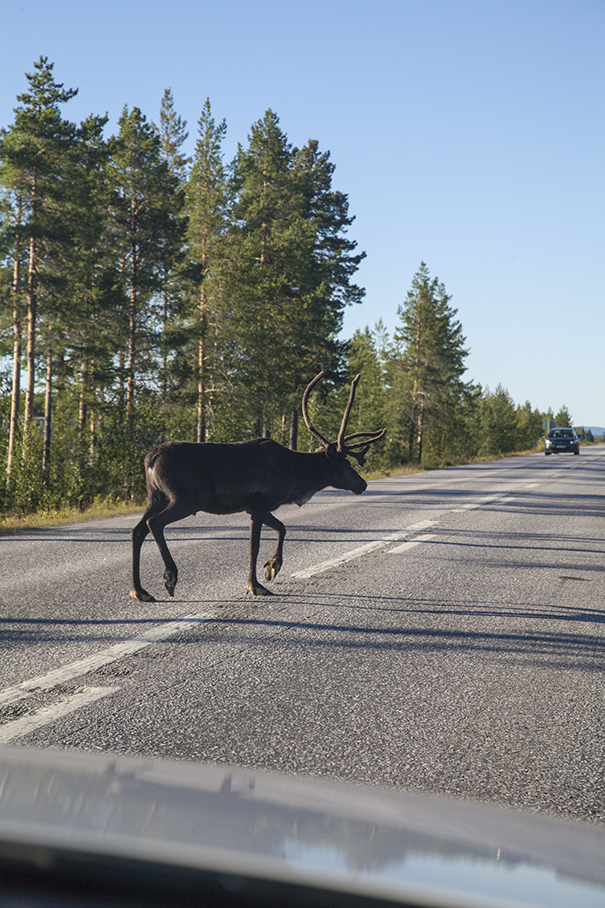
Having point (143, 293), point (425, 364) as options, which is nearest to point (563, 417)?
point (425, 364)

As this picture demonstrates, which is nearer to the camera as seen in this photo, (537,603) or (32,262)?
(537,603)

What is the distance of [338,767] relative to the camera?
2.97m

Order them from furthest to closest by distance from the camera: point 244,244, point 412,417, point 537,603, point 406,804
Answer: point 412,417, point 244,244, point 537,603, point 406,804

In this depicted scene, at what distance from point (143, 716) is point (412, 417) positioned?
5460 centimetres

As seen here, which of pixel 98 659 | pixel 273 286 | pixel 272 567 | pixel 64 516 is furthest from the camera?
pixel 273 286

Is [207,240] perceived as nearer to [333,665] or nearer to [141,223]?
[141,223]

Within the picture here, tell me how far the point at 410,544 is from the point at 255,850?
342 inches

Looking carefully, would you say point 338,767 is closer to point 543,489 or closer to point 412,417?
point 543,489

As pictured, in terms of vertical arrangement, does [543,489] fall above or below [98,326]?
below

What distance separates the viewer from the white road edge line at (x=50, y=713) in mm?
3227

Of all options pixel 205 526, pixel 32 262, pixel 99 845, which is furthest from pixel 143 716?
pixel 32 262

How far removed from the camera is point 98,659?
4.36 metres

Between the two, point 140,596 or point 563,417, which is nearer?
point 140,596

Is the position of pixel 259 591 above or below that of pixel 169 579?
below
